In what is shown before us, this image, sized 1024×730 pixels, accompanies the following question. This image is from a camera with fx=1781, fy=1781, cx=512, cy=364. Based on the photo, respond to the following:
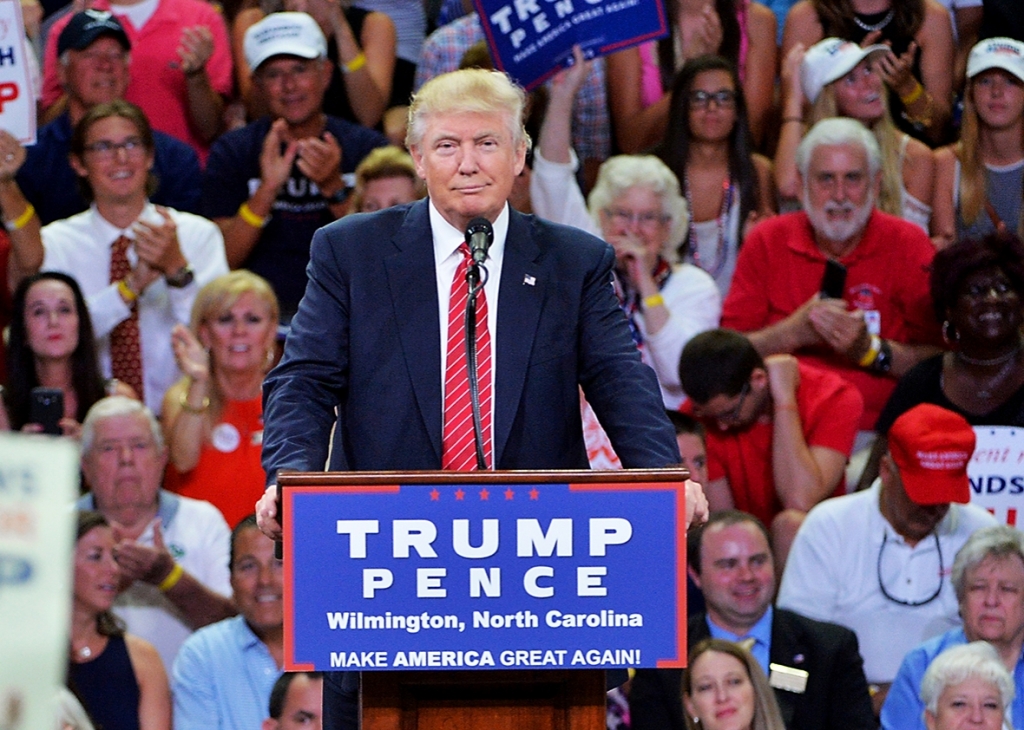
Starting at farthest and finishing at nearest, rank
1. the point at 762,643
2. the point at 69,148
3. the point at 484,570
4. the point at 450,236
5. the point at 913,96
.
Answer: the point at 913,96 → the point at 69,148 → the point at 762,643 → the point at 450,236 → the point at 484,570

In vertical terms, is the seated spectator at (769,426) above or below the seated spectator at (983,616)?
above

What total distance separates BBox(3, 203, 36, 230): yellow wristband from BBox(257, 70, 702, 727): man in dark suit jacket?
342cm

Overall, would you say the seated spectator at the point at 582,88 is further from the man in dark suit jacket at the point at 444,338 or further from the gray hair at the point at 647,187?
the man in dark suit jacket at the point at 444,338

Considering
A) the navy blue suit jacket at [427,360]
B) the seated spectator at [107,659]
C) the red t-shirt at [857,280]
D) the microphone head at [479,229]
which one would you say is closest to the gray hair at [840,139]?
the red t-shirt at [857,280]

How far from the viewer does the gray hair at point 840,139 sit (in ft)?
20.5

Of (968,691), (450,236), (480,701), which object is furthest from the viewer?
(968,691)

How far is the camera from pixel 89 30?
21.6ft

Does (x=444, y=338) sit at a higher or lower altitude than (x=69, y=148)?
lower

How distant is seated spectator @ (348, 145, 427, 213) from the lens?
20.5 ft

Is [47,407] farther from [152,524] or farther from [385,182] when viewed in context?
[385,182]

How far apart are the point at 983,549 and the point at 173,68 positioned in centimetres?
374

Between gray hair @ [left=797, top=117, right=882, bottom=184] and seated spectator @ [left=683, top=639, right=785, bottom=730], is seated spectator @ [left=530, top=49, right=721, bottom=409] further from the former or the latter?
seated spectator @ [left=683, top=639, right=785, bottom=730]

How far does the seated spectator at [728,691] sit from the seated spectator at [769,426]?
2.69ft

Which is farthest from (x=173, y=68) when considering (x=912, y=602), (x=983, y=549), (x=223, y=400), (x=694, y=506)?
(x=694, y=506)
